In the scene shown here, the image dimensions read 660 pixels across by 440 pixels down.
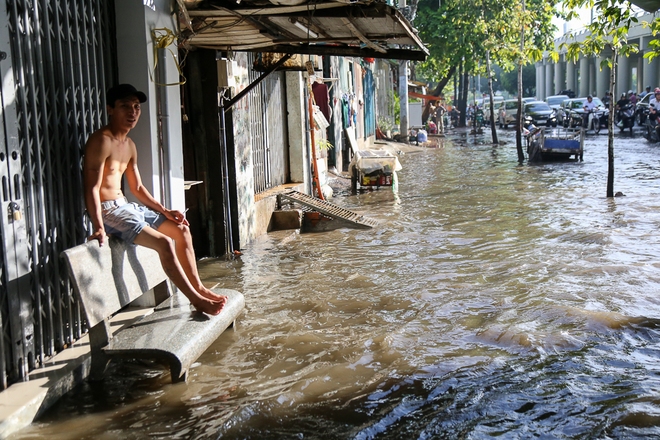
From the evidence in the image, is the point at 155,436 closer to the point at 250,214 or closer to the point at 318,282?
Answer: the point at 318,282

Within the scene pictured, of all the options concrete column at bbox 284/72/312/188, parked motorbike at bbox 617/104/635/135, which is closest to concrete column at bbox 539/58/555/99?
parked motorbike at bbox 617/104/635/135

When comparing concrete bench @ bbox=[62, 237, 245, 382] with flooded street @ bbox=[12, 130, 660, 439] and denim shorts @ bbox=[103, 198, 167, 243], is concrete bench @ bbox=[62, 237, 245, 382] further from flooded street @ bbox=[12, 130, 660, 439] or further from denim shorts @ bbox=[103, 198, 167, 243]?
flooded street @ bbox=[12, 130, 660, 439]

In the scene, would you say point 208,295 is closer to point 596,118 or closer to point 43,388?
point 43,388

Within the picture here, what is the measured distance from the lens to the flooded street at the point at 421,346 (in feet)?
13.9

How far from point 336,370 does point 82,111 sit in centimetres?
261

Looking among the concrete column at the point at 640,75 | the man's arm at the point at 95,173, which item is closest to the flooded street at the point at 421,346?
the man's arm at the point at 95,173

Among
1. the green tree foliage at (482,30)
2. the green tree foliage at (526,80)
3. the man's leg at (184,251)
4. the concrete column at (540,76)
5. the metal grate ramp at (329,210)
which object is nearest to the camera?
the man's leg at (184,251)

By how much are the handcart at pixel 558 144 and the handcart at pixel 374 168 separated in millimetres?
6623

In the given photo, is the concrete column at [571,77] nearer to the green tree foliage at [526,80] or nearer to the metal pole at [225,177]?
the green tree foliage at [526,80]

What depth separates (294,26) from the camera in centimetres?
741

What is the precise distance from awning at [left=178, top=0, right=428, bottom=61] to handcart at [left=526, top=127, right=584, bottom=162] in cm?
1323

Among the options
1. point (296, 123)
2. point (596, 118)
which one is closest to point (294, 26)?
point (296, 123)

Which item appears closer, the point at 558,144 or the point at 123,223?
the point at 123,223

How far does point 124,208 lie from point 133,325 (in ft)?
2.68
